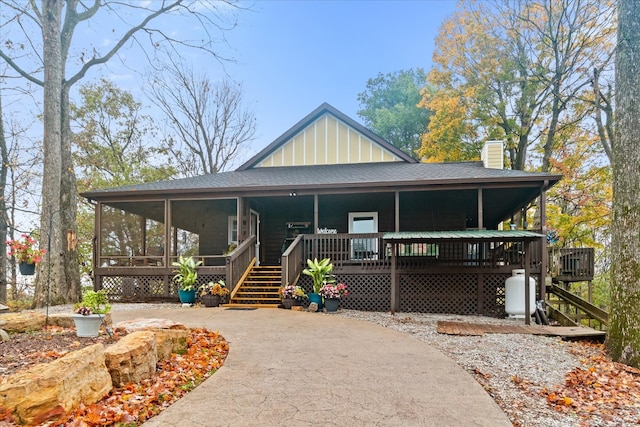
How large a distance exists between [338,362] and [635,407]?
119 inches

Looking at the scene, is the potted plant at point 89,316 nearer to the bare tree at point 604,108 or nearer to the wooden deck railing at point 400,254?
the wooden deck railing at point 400,254

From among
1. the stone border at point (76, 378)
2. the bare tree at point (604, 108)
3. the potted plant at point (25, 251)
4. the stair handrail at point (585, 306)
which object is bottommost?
the stair handrail at point (585, 306)

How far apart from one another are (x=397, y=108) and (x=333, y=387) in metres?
27.0

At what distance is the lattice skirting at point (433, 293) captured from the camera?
32.2 ft

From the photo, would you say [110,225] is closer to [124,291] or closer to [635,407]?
[124,291]

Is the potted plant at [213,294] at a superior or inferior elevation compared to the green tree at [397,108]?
inferior

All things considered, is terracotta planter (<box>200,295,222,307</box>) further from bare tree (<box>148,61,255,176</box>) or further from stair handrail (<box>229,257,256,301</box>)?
bare tree (<box>148,61,255,176</box>)

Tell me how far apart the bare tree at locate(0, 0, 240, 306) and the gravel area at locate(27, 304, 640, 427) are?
8.88m

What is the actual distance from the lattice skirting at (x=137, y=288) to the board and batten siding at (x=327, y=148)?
5.59 metres

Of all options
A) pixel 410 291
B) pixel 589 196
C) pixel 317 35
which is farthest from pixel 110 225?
pixel 589 196

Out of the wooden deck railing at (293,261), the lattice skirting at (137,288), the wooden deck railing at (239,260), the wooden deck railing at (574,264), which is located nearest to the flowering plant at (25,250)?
the lattice skirting at (137,288)

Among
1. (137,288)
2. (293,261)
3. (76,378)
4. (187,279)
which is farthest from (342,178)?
(76,378)

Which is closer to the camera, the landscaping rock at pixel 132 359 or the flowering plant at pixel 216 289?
the landscaping rock at pixel 132 359

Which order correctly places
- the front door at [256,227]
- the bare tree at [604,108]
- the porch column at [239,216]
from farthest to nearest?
1. the bare tree at [604,108]
2. the front door at [256,227]
3. the porch column at [239,216]
